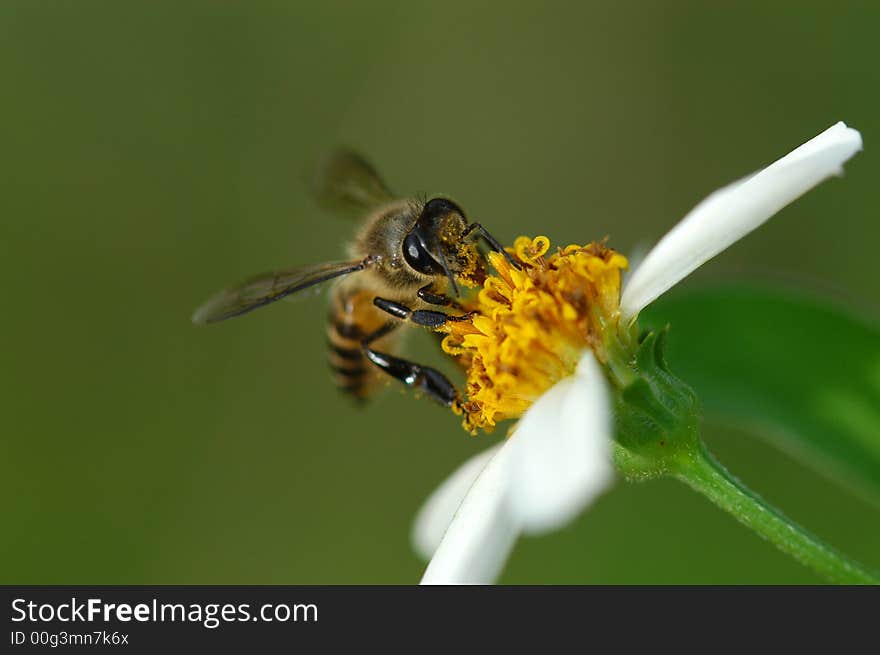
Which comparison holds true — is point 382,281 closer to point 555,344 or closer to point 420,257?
point 420,257

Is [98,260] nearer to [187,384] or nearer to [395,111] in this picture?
[187,384]

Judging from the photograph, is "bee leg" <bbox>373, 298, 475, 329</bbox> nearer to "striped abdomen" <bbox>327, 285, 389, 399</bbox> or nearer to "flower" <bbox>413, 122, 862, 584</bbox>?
"flower" <bbox>413, 122, 862, 584</bbox>

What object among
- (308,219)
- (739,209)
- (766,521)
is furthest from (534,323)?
(308,219)

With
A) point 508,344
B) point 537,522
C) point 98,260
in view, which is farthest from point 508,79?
point 537,522

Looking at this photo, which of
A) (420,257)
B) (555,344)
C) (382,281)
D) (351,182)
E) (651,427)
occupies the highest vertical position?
(351,182)

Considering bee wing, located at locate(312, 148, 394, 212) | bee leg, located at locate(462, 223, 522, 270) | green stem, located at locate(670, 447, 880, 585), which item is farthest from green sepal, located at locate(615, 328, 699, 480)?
bee wing, located at locate(312, 148, 394, 212)
